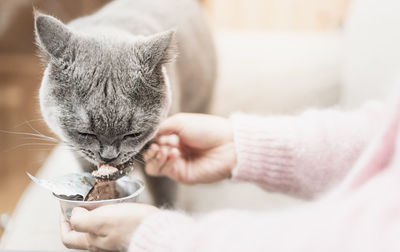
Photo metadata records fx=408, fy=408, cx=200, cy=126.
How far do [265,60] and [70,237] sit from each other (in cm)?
87

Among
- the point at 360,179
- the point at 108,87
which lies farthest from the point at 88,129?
the point at 360,179

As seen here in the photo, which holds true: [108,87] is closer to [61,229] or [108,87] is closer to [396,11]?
[61,229]

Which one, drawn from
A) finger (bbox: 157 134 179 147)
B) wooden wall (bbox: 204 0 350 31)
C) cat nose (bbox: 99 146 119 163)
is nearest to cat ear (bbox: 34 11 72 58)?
cat nose (bbox: 99 146 119 163)

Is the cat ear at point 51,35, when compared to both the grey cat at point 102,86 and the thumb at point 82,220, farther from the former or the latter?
the thumb at point 82,220

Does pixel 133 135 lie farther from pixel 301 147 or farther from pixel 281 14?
pixel 281 14

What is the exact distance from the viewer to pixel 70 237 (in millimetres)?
466

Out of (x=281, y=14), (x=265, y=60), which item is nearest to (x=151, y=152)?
(x=265, y=60)

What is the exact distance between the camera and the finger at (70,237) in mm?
465

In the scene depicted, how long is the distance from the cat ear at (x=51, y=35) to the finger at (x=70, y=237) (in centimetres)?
19

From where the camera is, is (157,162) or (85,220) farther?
(157,162)

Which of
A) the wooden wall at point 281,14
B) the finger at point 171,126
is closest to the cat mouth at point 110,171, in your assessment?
the finger at point 171,126

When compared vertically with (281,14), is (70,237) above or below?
below

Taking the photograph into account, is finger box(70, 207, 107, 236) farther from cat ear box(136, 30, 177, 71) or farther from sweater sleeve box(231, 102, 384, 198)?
sweater sleeve box(231, 102, 384, 198)

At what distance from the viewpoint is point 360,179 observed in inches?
17.6
